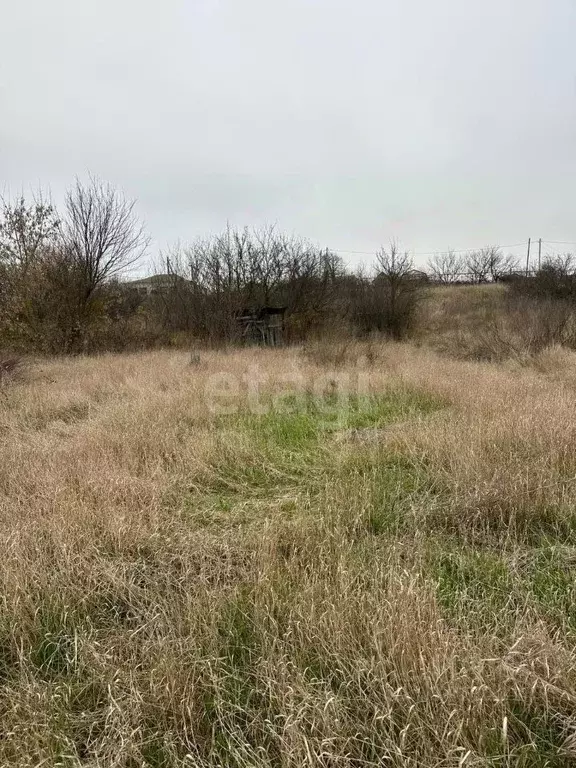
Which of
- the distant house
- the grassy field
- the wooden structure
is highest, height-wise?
the distant house

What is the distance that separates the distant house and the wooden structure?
3.40 metres

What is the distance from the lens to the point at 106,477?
10.3 feet

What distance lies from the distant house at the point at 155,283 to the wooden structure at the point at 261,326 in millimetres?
3395

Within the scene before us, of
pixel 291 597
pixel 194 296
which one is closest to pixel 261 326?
pixel 194 296

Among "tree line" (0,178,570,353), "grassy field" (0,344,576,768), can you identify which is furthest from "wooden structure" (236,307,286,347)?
"grassy field" (0,344,576,768)

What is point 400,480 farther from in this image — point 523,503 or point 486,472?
point 523,503

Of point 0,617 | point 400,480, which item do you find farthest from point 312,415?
point 0,617

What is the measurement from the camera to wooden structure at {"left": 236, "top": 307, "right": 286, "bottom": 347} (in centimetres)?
1576

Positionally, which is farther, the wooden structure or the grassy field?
the wooden structure

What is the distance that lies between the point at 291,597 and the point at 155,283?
18.6 m

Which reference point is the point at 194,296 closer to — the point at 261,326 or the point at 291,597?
the point at 261,326

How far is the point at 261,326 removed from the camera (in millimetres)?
15977

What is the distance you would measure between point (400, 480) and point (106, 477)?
2294mm

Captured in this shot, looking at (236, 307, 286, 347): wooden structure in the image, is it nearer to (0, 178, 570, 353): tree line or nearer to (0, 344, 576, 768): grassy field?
(0, 178, 570, 353): tree line
